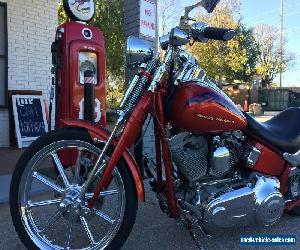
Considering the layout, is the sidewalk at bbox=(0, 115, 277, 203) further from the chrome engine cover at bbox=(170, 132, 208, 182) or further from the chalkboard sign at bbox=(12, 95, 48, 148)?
the chrome engine cover at bbox=(170, 132, 208, 182)

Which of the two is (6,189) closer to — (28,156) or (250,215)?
(28,156)

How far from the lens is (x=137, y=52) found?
319cm

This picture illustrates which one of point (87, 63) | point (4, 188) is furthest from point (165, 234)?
point (87, 63)

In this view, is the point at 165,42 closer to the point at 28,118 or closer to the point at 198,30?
the point at 198,30

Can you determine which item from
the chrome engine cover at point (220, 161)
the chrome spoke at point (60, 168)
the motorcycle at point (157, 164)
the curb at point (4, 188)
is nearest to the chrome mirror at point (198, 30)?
the motorcycle at point (157, 164)

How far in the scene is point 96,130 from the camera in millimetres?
3129

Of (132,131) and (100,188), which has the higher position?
(132,131)

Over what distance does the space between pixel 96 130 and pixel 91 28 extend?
9.75 ft

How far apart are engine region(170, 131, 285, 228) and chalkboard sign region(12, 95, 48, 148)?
5.70m

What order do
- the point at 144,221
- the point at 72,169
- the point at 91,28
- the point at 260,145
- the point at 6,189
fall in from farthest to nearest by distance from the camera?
the point at 91,28, the point at 6,189, the point at 144,221, the point at 260,145, the point at 72,169

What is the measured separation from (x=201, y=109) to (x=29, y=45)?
6.83m

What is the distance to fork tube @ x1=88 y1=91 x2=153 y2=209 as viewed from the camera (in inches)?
120

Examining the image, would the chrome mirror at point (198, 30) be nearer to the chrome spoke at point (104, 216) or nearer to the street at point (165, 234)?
the chrome spoke at point (104, 216)

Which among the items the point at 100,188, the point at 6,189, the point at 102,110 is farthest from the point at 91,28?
the point at 100,188
